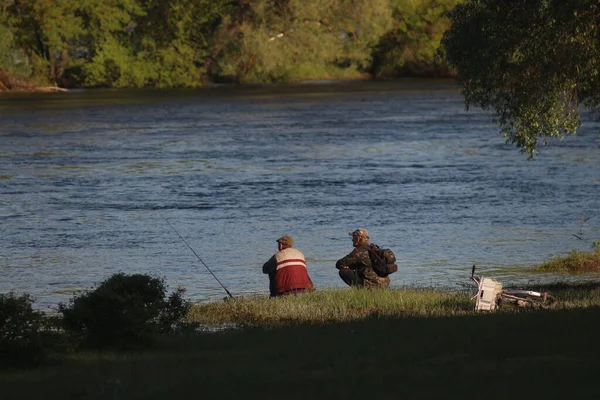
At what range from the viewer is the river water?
795 inches

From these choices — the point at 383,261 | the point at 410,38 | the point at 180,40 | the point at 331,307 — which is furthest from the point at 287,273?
the point at 410,38

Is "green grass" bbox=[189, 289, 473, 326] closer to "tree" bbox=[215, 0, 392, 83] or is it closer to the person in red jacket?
the person in red jacket

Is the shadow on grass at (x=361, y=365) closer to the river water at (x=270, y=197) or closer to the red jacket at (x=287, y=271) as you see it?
the red jacket at (x=287, y=271)

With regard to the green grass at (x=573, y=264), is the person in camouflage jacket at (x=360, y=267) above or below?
above

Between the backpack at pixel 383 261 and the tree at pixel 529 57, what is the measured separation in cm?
377

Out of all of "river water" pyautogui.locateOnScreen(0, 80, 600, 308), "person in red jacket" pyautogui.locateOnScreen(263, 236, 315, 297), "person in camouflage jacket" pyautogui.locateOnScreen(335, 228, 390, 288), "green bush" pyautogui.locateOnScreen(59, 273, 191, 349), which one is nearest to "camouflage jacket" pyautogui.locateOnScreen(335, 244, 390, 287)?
"person in camouflage jacket" pyautogui.locateOnScreen(335, 228, 390, 288)

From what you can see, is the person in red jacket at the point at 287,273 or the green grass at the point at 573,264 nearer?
the person in red jacket at the point at 287,273

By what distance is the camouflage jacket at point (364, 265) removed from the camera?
15.4m

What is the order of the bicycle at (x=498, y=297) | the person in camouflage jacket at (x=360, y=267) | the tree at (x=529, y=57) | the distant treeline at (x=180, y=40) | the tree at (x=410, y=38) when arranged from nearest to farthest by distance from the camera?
1. the bicycle at (x=498, y=297)
2. the person in camouflage jacket at (x=360, y=267)
3. the tree at (x=529, y=57)
4. the distant treeline at (x=180, y=40)
5. the tree at (x=410, y=38)

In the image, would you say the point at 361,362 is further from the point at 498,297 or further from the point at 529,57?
the point at 529,57

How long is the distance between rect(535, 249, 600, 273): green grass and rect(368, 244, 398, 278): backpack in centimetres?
441

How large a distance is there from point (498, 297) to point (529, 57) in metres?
5.86

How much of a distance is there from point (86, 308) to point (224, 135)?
37158 millimetres

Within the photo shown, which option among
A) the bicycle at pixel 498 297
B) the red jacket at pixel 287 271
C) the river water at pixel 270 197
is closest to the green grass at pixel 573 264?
the river water at pixel 270 197
